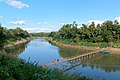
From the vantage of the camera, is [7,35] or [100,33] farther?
[7,35]

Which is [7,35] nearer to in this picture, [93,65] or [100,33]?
[100,33]

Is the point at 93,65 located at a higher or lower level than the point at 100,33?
lower

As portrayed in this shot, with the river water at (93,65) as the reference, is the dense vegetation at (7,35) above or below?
above

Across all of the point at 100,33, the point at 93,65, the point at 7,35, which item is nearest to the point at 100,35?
the point at 100,33

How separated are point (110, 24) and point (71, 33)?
70.0 ft

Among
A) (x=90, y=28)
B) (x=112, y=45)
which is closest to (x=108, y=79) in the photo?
(x=112, y=45)

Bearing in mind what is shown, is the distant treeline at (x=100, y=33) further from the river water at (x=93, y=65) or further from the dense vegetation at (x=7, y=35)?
the dense vegetation at (x=7, y=35)

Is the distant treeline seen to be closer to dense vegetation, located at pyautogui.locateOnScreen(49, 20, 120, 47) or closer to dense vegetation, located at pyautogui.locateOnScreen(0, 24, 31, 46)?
dense vegetation, located at pyautogui.locateOnScreen(49, 20, 120, 47)

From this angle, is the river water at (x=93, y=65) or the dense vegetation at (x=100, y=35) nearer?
the river water at (x=93, y=65)

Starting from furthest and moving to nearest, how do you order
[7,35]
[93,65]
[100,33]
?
[7,35] → [100,33] → [93,65]

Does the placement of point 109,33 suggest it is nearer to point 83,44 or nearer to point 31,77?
point 83,44

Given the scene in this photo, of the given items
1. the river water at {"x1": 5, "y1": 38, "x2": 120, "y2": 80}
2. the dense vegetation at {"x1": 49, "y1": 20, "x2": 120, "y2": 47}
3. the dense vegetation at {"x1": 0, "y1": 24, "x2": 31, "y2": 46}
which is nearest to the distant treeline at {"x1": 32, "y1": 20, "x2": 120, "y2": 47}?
the dense vegetation at {"x1": 49, "y1": 20, "x2": 120, "y2": 47}

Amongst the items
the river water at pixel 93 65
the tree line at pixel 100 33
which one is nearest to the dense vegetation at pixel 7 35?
the river water at pixel 93 65

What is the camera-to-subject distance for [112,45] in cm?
6562
